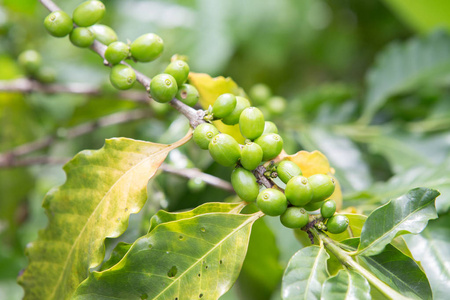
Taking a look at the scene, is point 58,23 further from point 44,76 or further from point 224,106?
point 44,76

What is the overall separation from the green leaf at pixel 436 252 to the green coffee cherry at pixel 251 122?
0.47 meters

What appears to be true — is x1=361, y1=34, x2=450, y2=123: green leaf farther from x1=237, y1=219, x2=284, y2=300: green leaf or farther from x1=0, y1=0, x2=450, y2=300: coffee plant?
x1=237, y1=219, x2=284, y2=300: green leaf

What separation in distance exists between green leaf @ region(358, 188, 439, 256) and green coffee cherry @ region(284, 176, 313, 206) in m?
0.12

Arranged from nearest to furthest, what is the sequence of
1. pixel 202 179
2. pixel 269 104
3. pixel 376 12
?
pixel 202 179, pixel 269 104, pixel 376 12

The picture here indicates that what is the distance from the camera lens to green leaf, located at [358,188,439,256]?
0.72m

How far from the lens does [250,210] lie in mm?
964

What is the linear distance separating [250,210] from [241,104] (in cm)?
27

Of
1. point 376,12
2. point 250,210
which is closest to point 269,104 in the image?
point 250,210

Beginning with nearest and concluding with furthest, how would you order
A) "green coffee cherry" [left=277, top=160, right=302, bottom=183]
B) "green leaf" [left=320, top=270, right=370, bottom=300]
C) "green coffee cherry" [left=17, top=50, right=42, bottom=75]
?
"green leaf" [left=320, top=270, right=370, bottom=300]
"green coffee cherry" [left=277, top=160, right=302, bottom=183]
"green coffee cherry" [left=17, top=50, right=42, bottom=75]

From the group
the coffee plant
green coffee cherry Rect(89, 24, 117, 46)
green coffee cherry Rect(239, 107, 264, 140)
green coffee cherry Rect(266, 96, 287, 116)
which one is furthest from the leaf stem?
green coffee cherry Rect(266, 96, 287, 116)

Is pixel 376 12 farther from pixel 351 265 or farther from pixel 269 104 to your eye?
pixel 351 265

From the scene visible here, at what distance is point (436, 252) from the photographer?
0.92 m

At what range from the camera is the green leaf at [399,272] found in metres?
0.72

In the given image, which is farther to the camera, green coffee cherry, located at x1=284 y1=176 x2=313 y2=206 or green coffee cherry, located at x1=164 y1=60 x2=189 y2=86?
green coffee cherry, located at x1=164 y1=60 x2=189 y2=86
